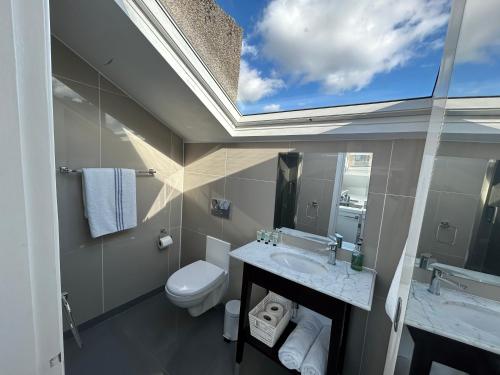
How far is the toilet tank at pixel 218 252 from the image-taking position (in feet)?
6.95

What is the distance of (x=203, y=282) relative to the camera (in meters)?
1.81

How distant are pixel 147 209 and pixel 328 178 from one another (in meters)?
1.65

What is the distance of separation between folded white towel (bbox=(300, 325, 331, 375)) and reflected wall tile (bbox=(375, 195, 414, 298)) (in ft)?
1.52

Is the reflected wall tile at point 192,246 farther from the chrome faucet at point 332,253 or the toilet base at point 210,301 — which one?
the chrome faucet at point 332,253

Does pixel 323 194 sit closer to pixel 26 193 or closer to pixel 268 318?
pixel 268 318

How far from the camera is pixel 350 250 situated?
4.96ft

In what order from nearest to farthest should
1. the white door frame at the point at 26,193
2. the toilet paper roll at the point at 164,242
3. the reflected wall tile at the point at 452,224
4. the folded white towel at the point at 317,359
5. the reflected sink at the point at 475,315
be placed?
the white door frame at the point at 26,193 < the reflected sink at the point at 475,315 < the reflected wall tile at the point at 452,224 < the folded white towel at the point at 317,359 < the toilet paper roll at the point at 164,242

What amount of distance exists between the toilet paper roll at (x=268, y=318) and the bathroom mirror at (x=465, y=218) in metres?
0.92

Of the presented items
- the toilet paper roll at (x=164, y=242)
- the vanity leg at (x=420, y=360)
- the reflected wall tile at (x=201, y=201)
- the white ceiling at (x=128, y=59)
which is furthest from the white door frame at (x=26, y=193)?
the toilet paper roll at (x=164, y=242)

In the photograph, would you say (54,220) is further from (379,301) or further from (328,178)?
(379,301)

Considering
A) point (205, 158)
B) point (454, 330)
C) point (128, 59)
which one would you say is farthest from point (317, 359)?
point (128, 59)

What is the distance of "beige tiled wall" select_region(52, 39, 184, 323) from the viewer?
5.06 ft

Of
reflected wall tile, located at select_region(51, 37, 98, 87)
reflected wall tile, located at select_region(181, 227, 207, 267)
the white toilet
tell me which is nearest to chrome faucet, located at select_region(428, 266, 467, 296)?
the white toilet

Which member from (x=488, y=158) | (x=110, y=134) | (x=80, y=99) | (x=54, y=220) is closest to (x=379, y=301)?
(x=488, y=158)
